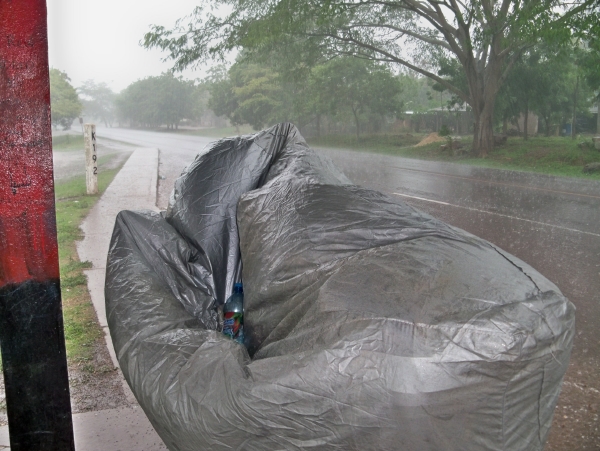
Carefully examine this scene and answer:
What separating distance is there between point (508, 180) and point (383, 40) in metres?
7.64

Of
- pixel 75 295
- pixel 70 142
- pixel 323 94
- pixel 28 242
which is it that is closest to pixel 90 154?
pixel 75 295

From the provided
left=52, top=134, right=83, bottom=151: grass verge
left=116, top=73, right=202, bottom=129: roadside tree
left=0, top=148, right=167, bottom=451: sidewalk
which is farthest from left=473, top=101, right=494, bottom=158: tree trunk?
left=52, top=134, right=83, bottom=151: grass verge

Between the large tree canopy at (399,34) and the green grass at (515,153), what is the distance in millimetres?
898

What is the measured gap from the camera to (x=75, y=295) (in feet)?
14.4

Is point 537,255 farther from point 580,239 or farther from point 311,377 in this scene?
point 311,377

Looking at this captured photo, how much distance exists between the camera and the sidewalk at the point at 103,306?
8.11 feet

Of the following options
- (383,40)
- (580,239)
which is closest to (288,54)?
(383,40)

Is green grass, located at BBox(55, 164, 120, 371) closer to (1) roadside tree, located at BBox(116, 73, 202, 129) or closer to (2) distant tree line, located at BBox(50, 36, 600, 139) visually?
(2) distant tree line, located at BBox(50, 36, 600, 139)

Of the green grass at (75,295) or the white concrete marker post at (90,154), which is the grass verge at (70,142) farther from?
the green grass at (75,295)

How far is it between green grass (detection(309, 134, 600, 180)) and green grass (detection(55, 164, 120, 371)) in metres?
9.53

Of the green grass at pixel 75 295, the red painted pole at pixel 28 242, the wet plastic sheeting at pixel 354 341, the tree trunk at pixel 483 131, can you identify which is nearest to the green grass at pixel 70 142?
the green grass at pixel 75 295

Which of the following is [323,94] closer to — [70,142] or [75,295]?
[70,142]

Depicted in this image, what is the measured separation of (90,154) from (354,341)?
8.70m

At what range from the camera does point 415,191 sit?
1048 centimetres
